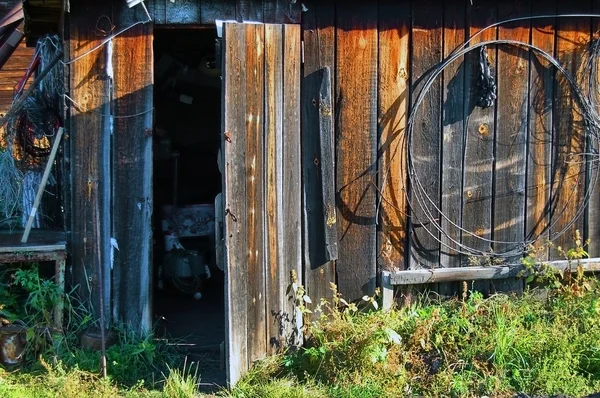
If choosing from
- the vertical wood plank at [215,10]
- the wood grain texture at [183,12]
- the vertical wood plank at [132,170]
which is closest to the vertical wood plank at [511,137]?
the vertical wood plank at [215,10]

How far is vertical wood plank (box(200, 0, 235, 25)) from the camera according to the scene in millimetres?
5402

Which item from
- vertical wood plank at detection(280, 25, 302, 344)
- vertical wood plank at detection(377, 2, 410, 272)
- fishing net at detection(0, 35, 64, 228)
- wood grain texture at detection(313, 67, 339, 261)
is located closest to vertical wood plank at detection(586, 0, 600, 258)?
vertical wood plank at detection(377, 2, 410, 272)

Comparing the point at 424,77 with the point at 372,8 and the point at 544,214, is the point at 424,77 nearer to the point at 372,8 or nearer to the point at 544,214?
the point at 372,8

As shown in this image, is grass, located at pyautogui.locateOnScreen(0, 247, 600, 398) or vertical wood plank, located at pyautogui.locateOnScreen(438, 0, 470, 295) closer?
grass, located at pyautogui.locateOnScreen(0, 247, 600, 398)

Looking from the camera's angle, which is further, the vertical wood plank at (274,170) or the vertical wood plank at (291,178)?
the vertical wood plank at (291,178)

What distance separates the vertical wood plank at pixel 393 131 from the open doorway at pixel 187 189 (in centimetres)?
156

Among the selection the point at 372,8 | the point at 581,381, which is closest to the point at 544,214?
the point at 581,381

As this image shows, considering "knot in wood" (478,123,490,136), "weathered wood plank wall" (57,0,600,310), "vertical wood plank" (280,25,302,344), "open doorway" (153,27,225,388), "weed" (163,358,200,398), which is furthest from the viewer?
"open doorway" (153,27,225,388)

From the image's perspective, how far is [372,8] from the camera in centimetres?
550

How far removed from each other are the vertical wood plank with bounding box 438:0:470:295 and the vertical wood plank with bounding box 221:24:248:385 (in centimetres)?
169

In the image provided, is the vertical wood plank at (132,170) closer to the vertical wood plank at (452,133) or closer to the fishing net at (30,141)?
the fishing net at (30,141)

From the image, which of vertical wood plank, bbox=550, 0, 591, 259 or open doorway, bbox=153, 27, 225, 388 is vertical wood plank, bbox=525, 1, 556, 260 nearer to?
vertical wood plank, bbox=550, 0, 591, 259

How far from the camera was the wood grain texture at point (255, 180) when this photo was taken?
198 inches

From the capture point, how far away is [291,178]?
5.37 meters
